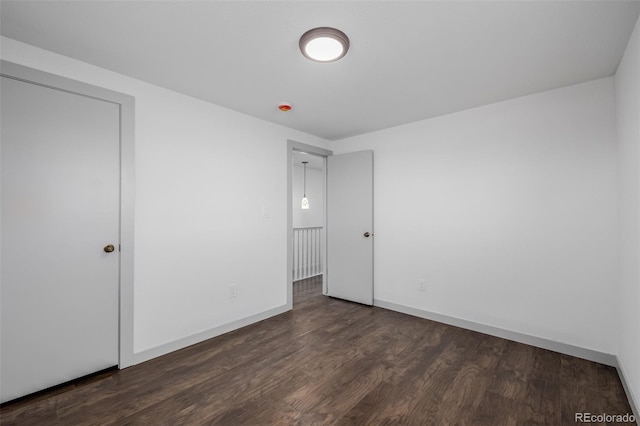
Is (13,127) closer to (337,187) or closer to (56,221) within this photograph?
(56,221)

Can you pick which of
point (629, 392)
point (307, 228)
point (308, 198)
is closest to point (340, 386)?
point (629, 392)

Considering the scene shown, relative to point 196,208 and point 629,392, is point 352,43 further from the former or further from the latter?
point 629,392

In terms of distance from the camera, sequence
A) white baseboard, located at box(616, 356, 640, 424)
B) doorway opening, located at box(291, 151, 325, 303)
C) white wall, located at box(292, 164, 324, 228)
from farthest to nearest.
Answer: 1. white wall, located at box(292, 164, 324, 228)
2. doorway opening, located at box(291, 151, 325, 303)
3. white baseboard, located at box(616, 356, 640, 424)

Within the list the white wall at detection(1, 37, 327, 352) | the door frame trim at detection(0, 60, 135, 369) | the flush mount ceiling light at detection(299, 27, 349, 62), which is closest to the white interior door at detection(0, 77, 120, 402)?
the door frame trim at detection(0, 60, 135, 369)

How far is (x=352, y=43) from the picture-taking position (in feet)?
6.34

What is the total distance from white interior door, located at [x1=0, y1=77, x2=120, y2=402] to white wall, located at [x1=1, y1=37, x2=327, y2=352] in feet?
0.69

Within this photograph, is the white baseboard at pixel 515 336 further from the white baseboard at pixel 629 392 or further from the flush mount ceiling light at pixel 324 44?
the flush mount ceiling light at pixel 324 44

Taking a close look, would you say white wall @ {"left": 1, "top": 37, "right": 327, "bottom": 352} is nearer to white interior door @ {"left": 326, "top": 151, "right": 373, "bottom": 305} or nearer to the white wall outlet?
white interior door @ {"left": 326, "top": 151, "right": 373, "bottom": 305}

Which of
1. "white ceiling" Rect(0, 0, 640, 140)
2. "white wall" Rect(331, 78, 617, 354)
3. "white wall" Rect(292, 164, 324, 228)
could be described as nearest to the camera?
"white ceiling" Rect(0, 0, 640, 140)

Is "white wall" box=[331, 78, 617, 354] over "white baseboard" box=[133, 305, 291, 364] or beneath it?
over

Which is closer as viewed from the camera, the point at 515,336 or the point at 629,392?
the point at 629,392

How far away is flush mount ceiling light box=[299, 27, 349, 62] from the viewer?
1793 millimetres

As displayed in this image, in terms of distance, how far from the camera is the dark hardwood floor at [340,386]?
1813 mm

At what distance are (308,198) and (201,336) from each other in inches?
186
